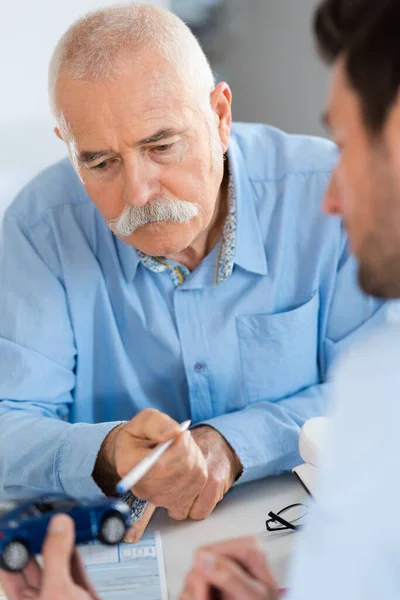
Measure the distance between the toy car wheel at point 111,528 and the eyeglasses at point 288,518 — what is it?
300mm

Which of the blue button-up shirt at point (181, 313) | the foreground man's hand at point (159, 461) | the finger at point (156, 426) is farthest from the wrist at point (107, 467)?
the blue button-up shirt at point (181, 313)

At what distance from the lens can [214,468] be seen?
134 centimetres

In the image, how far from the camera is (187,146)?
1425mm

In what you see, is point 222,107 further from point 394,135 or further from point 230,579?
point 230,579

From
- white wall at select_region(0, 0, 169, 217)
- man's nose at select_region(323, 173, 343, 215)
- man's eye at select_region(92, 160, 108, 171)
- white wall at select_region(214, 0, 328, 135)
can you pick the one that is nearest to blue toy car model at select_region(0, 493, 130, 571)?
man's nose at select_region(323, 173, 343, 215)

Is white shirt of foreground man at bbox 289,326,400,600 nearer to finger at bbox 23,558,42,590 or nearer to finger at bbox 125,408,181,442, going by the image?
finger at bbox 23,558,42,590

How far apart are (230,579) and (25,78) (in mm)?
1975

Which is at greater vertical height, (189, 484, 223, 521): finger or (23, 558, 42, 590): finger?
(23, 558, 42, 590): finger

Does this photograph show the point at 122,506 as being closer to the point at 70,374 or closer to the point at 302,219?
the point at 70,374

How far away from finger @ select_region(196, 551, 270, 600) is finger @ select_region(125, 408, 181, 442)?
31 centimetres

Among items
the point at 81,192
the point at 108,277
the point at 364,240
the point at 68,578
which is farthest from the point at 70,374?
the point at 364,240

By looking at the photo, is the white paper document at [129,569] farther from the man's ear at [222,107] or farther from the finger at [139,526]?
the man's ear at [222,107]

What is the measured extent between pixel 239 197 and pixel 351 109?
2.85 ft

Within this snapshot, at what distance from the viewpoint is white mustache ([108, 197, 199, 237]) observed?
1407mm
